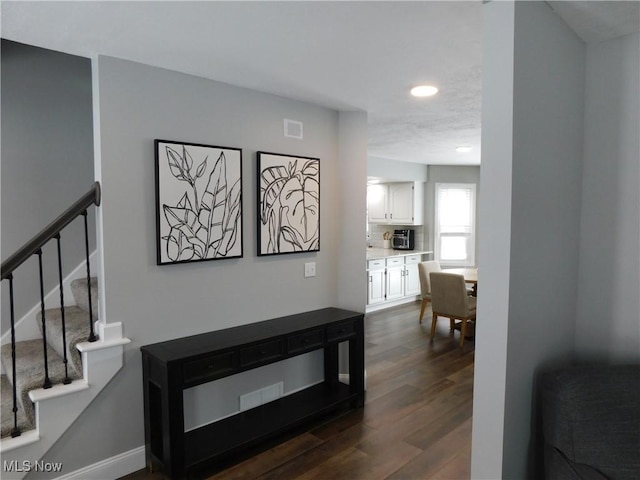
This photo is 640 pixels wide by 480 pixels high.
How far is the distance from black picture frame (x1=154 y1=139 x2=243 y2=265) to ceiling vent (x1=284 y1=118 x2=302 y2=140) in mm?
494

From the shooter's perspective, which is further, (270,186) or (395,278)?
(395,278)

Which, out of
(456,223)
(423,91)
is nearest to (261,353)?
(423,91)

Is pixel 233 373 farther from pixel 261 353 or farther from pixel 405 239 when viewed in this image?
pixel 405 239

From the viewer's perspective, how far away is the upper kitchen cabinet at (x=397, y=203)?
7273 millimetres

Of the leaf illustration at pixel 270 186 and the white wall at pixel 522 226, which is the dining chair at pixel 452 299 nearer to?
the leaf illustration at pixel 270 186

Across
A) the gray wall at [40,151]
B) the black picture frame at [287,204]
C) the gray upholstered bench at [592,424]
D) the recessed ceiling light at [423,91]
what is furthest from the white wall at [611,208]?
the gray wall at [40,151]

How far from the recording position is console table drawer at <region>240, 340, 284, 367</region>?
2.65 metres

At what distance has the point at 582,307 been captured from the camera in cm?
220

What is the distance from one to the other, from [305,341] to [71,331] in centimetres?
150

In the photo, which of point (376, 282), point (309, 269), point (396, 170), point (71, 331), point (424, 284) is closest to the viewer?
point (71, 331)

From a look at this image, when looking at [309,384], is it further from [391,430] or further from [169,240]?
[169,240]

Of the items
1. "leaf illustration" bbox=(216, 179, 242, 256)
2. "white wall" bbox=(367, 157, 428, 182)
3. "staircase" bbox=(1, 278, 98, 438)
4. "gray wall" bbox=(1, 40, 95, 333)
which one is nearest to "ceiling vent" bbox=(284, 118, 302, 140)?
"leaf illustration" bbox=(216, 179, 242, 256)

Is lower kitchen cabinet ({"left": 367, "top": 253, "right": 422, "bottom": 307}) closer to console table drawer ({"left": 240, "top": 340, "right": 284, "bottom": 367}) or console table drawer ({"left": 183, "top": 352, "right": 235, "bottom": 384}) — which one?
console table drawer ({"left": 240, "top": 340, "right": 284, "bottom": 367})

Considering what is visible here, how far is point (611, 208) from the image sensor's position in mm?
2092
